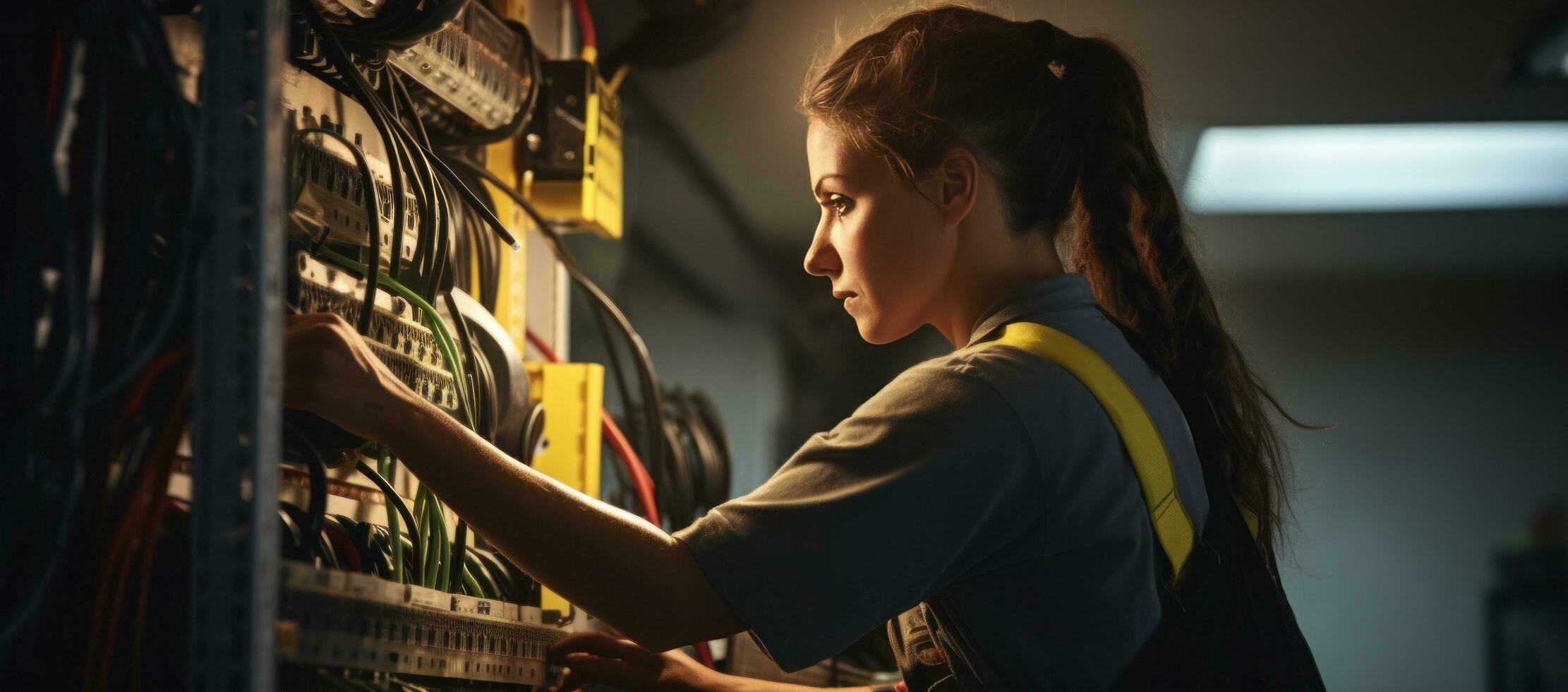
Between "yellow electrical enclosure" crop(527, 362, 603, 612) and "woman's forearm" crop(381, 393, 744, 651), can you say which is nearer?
"woman's forearm" crop(381, 393, 744, 651)

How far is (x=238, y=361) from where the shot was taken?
2.21 ft

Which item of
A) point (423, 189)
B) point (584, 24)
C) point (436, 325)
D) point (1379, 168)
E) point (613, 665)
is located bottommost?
point (613, 665)

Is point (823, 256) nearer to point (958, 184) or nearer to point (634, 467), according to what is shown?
point (958, 184)

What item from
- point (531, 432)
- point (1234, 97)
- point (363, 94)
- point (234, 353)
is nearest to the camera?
point (234, 353)

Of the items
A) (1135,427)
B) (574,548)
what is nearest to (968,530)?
(1135,427)

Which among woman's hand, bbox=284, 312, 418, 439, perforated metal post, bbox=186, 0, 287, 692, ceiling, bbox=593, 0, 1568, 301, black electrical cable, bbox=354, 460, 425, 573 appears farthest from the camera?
ceiling, bbox=593, 0, 1568, 301

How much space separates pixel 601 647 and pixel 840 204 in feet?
1.71

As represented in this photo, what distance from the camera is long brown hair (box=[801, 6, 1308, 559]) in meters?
1.12

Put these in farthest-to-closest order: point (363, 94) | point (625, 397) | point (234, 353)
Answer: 1. point (625, 397)
2. point (363, 94)
3. point (234, 353)

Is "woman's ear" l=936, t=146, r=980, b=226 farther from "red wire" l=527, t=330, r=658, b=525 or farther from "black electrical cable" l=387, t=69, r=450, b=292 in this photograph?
"red wire" l=527, t=330, r=658, b=525

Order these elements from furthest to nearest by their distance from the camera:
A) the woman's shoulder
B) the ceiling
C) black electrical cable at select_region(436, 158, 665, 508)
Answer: the ceiling → black electrical cable at select_region(436, 158, 665, 508) → the woman's shoulder

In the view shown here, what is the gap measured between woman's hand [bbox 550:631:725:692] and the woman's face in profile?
407mm

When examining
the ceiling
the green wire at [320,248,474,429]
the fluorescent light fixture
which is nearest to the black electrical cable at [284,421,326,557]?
the green wire at [320,248,474,429]

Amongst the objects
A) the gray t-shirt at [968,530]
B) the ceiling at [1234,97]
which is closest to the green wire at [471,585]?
the gray t-shirt at [968,530]
